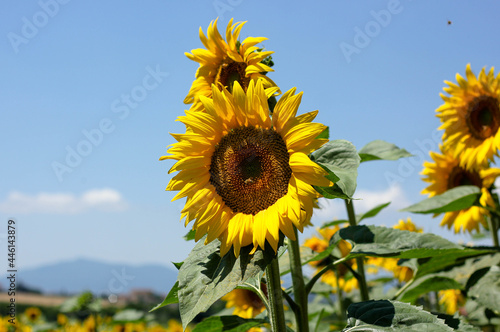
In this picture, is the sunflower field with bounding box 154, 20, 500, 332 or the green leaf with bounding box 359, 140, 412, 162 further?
the green leaf with bounding box 359, 140, 412, 162

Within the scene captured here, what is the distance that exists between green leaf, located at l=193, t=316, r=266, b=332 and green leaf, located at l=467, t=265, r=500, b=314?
1.87m

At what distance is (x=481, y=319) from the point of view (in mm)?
3885

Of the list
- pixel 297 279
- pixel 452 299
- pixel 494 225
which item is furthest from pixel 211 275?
pixel 452 299

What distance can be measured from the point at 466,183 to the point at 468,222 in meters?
0.42

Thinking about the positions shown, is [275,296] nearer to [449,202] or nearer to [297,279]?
[297,279]

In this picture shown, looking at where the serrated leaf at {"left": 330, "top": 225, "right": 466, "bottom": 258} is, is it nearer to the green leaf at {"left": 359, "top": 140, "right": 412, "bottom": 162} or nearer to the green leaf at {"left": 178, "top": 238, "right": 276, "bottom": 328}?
the green leaf at {"left": 359, "top": 140, "right": 412, "bottom": 162}

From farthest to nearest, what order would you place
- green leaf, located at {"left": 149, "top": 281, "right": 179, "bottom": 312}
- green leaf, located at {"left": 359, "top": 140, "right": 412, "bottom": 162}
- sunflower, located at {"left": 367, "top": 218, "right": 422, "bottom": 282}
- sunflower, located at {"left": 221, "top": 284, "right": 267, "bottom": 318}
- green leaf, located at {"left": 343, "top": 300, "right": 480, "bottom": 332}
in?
sunflower, located at {"left": 367, "top": 218, "right": 422, "bottom": 282} < sunflower, located at {"left": 221, "top": 284, "right": 267, "bottom": 318} < green leaf, located at {"left": 359, "top": 140, "right": 412, "bottom": 162} < green leaf, located at {"left": 149, "top": 281, "right": 179, "bottom": 312} < green leaf, located at {"left": 343, "top": 300, "right": 480, "bottom": 332}

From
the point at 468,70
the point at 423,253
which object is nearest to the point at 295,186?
the point at 423,253

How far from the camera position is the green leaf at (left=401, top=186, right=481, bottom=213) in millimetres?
3502

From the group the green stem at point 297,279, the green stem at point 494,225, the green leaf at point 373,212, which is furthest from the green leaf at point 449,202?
the green stem at point 297,279

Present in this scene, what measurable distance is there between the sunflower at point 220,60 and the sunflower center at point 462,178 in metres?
3.16

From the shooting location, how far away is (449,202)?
3.52 m

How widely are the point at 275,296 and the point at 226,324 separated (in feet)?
1.65

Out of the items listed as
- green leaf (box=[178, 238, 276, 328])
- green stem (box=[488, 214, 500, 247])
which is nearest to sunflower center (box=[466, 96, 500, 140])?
green stem (box=[488, 214, 500, 247])
